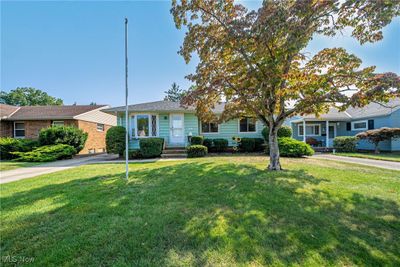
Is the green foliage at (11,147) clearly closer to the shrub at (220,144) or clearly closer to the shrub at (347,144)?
the shrub at (220,144)

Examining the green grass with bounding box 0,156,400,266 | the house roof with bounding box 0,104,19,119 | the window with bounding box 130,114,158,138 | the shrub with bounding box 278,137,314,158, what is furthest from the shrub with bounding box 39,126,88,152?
the shrub with bounding box 278,137,314,158

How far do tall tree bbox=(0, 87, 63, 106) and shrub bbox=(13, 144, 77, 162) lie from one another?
121ft

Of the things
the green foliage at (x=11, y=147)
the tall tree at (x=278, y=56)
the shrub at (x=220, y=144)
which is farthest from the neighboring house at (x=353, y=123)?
the green foliage at (x=11, y=147)

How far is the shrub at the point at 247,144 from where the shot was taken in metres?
13.6

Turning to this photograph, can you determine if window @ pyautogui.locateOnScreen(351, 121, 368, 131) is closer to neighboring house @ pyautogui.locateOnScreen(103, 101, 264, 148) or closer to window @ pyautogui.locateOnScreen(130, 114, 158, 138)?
neighboring house @ pyautogui.locateOnScreen(103, 101, 264, 148)

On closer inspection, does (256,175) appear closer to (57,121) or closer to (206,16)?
(206,16)

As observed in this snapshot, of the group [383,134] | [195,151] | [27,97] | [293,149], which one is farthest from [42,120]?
[27,97]

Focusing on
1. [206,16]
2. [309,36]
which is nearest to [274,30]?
[309,36]

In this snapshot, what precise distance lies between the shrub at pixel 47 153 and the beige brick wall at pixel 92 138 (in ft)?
14.0

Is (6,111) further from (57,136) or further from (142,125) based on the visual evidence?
(142,125)

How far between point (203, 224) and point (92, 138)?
740 inches

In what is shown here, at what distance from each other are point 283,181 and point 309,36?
4.27 meters

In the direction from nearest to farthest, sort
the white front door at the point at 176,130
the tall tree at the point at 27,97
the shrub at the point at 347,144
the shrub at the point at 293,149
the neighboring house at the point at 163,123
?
the shrub at the point at 293,149
the neighboring house at the point at 163,123
the white front door at the point at 176,130
the shrub at the point at 347,144
the tall tree at the point at 27,97

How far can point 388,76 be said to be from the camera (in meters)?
4.76
